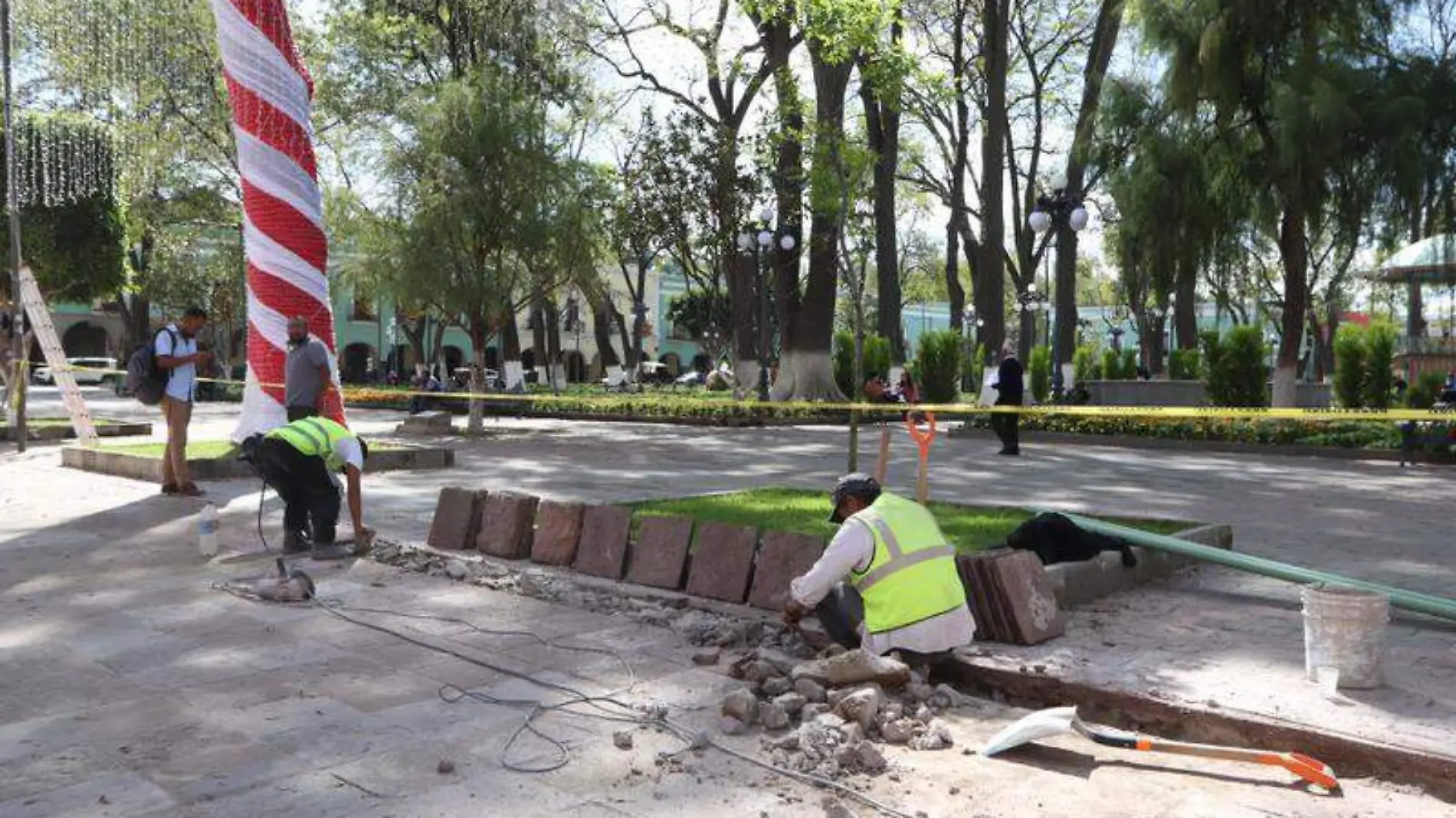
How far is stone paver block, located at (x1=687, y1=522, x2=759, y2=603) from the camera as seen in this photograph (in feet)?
20.1

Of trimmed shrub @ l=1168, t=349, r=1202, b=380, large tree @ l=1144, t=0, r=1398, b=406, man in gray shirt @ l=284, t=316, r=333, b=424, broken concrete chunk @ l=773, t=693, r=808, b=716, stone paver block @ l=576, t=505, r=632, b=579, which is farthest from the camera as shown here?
trimmed shrub @ l=1168, t=349, r=1202, b=380

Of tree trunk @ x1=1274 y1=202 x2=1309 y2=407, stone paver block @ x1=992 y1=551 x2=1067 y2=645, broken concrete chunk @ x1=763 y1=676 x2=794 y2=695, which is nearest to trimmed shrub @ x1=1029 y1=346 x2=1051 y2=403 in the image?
tree trunk @ x1=1274 y1=202 x2=1309 y2=407

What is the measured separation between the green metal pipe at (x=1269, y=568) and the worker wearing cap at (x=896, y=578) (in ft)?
5.48

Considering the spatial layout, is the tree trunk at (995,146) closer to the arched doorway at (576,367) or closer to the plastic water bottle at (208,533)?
the plastic water bottle at (208,533)

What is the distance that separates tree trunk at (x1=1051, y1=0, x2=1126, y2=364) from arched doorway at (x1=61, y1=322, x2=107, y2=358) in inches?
1917

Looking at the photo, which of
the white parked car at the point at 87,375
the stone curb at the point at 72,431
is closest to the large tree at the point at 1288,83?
the stone curb at the point at 72,431

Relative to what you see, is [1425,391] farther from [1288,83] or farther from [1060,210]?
[1060,210]

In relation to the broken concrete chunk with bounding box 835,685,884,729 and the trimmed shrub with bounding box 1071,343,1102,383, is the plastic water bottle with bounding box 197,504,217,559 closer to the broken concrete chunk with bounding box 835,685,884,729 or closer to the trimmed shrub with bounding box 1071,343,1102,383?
the broken concrete chunk with bounding box 835,685,884,729

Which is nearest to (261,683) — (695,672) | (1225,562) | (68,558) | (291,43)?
(695,672)

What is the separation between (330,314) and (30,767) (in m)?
8.67

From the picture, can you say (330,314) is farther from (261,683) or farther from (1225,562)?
(1225,562)

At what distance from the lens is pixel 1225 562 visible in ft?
19.8

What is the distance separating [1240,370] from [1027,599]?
18800mm

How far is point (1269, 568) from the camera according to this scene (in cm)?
567
